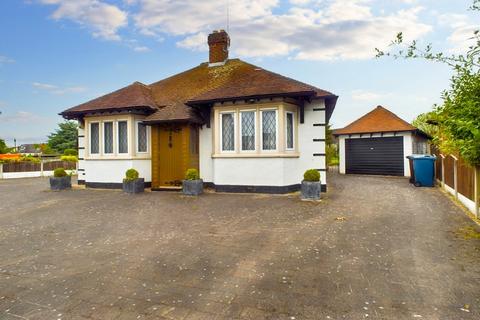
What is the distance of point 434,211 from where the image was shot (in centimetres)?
759

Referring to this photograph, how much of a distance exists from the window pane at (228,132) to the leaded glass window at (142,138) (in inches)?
152

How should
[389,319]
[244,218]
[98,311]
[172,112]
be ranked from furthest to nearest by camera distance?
[172,112] < [244,218] < [98,311] < [389,319]

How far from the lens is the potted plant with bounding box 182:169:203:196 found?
10.3m

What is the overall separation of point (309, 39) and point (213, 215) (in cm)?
1323

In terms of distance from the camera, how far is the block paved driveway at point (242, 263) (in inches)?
117

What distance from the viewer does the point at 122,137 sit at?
1236 centimetres

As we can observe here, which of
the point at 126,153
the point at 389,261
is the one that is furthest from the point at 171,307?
the point at 126,153

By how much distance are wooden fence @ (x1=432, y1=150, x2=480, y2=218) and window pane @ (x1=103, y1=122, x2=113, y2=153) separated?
40.8 feet

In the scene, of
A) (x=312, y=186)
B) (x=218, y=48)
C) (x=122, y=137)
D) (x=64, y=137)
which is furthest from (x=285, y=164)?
(x=64, y=137)

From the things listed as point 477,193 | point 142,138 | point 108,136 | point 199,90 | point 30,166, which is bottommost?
point 477,193

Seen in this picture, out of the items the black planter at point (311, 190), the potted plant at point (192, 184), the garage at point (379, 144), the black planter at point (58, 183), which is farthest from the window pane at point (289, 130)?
the black planter at point (58, 183)

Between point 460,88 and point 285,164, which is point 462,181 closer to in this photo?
point 460,88

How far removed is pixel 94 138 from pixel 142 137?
229cm

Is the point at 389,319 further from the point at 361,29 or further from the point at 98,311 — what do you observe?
the point at 361,29
